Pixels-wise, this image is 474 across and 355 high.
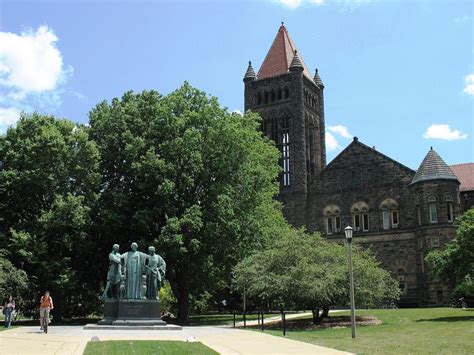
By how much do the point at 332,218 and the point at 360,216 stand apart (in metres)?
2.95

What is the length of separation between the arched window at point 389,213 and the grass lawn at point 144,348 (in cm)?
4230

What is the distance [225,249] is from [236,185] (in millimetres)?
4188

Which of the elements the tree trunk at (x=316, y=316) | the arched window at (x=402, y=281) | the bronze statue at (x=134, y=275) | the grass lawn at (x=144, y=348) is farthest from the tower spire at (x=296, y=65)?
the grass lawn at (x=144, y=348)

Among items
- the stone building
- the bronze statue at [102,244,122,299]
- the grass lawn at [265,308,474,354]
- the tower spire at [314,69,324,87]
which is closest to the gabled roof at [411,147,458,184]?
the stone building

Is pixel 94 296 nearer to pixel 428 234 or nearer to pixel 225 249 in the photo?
pixel 225 249

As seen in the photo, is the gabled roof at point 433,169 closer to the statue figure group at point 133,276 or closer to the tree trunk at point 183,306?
the tree trunk at point 183,306

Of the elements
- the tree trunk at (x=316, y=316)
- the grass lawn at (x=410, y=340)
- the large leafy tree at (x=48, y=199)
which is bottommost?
the grass lawn at (x=410, y=340)

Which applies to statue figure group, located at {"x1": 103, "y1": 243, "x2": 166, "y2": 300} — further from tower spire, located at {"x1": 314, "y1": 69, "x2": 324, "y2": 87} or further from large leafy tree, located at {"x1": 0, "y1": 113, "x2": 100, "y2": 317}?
tower spire, located at {"x1": 314, "y1": 69, "x2": 324, "y2": 87}

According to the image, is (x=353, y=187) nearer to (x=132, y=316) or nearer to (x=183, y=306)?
(x=183, y=306)

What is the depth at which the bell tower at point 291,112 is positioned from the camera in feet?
205

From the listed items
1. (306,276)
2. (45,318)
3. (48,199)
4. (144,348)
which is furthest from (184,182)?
(144,348)

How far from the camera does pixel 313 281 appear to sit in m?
28.1

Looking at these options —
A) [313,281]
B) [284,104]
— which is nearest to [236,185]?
[313,281]

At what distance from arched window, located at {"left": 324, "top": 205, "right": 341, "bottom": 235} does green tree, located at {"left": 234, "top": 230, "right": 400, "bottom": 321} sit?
26.9 metres
